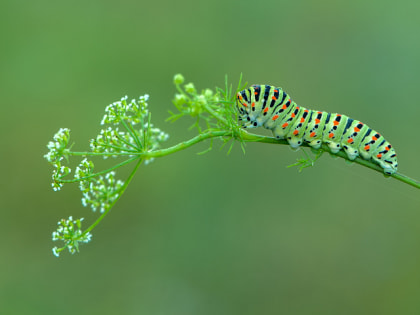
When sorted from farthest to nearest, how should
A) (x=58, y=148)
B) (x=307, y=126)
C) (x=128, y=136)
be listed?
(x=307, y=126)
(x=128, y=136)
(x=58, y=148)

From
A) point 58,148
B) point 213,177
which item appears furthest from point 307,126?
point 213,177

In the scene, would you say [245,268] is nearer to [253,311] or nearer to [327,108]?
[253,311]

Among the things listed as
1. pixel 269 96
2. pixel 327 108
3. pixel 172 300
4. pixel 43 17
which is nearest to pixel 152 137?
pixel 269 96

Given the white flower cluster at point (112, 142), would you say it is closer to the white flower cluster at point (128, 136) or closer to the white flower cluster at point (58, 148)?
the white flower cluster at point (128, 136)

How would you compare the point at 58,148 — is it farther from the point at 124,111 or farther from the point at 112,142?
the point at 124,111

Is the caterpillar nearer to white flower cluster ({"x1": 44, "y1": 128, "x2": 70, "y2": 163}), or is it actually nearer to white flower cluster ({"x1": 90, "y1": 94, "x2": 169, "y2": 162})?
white flower cluster ({"x1": 90, "y1": 94, "x2": 169, "y2": 162})

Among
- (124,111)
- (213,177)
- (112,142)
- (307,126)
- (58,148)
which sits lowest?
(58,148)

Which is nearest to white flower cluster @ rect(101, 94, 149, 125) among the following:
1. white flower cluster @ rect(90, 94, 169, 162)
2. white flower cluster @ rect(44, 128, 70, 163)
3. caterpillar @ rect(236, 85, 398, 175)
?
white flower cluster @ rect(90, 94, 169, 162)
